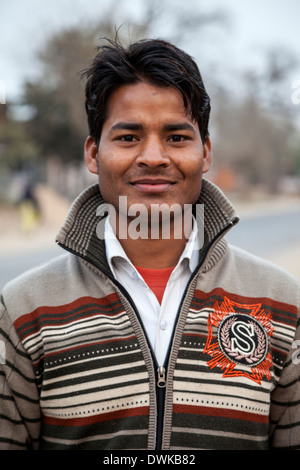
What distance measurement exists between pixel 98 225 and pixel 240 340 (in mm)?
705

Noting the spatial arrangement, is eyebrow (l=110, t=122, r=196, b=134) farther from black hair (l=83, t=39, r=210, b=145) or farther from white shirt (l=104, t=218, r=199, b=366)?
white shirt (l=104, t=218, r=199, b=366)

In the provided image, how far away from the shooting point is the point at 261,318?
1831 mm

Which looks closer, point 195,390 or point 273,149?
point 195,390

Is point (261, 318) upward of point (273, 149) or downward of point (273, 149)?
downward

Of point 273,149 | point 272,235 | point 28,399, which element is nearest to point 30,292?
point 28,399

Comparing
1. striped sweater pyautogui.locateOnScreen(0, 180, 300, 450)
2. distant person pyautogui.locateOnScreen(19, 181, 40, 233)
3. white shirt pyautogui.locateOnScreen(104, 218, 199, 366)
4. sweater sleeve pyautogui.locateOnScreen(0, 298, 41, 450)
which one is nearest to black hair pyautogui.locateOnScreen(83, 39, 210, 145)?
white shirt pyautogui.locateOnScreen(104, 218, 199, 366)

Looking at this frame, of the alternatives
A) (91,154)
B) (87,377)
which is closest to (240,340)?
(87,377)

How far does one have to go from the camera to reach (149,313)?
6.11 ft

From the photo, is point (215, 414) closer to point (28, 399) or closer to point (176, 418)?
point (176, 418)

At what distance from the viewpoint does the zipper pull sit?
5.58ft

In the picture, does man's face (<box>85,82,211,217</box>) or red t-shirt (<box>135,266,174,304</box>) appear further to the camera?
red t-shirt (<box>135,266,174,304</box>)

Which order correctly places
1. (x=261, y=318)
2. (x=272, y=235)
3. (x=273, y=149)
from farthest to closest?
(x=273, y=149) < (x=272, y=235) < (x=261, y=318)

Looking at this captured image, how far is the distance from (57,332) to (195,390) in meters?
0.50

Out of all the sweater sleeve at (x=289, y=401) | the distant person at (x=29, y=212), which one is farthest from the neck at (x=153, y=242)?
the distant person at (x=29, y=212)
